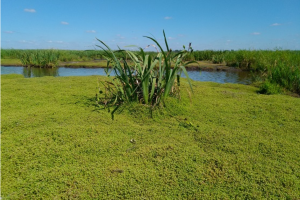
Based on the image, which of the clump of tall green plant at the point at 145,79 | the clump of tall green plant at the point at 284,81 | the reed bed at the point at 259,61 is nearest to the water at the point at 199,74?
the reed bed at the point at 259,61

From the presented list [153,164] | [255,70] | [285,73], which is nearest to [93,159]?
[153,164]

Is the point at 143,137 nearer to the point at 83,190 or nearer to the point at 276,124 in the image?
the point at 83,190

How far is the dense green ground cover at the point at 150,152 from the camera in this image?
1.32 metres

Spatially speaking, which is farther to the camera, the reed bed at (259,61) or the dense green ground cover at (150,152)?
the reed bed at (259,61)

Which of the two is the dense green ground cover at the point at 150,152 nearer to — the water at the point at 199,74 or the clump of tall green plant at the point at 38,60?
the water at the point at 199,74

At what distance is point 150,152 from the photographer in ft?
5.46

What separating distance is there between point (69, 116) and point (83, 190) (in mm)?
1122

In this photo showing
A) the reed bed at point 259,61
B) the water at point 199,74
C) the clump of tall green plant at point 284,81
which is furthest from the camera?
the water at point 199,74

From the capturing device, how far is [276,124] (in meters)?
2.26

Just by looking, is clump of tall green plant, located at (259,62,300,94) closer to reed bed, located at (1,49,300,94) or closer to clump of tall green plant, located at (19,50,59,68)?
reed bed, located at (1,49,300,94)

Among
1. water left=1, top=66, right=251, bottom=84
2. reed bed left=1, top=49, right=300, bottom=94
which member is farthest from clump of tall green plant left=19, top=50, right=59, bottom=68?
water left=1, top=66, right=251, bottom=84

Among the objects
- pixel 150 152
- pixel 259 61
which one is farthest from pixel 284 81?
pixel 259 61

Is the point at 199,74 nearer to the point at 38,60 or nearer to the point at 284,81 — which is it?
the point at 284,81

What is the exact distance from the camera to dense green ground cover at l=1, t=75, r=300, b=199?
132cm
